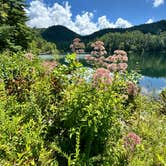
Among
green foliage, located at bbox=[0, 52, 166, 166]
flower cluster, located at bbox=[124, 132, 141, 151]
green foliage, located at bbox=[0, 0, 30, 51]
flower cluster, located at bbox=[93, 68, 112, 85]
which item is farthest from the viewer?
green foliage, located at bbox=[0, 0, 30, 51]

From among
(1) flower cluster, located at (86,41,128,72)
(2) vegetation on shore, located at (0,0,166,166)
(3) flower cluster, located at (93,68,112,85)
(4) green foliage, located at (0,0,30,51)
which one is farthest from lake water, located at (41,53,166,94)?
(4) green foliage, located at (0,0,30,51)

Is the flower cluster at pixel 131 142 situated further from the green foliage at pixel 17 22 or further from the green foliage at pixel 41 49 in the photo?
the green foliage at pixel 17 22

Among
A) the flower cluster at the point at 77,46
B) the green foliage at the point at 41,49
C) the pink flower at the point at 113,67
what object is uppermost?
the flower cluster at the point at 77,46

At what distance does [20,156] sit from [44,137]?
0.72 meters

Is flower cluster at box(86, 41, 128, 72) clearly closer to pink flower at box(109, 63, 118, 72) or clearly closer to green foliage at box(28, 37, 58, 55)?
pink flower at box(109, 63, 118, 72)

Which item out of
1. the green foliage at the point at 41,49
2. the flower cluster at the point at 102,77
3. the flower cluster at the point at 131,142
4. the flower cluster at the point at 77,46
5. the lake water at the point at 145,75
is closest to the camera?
the flower cluster at the point at 131,142

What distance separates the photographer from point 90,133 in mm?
4543

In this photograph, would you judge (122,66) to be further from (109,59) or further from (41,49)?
(41,49)

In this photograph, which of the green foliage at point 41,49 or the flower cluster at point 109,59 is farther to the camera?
the green foliage at point 41,49

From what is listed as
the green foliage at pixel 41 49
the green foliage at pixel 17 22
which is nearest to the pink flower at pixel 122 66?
the green foliage at pixel 41 49

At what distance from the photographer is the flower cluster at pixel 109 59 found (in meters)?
5.77

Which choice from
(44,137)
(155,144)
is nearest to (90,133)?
(44,137)

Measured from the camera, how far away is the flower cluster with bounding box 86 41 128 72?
18.9 ft

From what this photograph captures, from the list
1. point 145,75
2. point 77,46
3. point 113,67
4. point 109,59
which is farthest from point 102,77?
point 145,75
